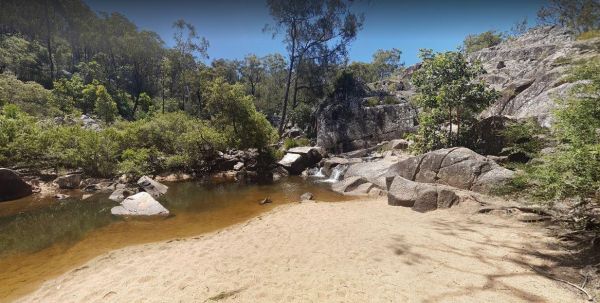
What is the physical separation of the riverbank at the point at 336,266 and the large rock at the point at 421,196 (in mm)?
1192

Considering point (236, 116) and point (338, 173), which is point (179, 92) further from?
point (338, 173)

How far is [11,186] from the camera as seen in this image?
17.5 meters

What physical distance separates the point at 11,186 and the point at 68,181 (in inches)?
108

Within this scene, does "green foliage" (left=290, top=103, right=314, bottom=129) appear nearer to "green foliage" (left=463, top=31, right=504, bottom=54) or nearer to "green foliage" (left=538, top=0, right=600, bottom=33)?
"green foliage" (left=538, top=0, right=600, bottom=33)

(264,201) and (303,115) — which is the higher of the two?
(303,115)

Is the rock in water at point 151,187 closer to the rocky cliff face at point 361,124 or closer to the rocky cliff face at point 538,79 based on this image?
the rocky cliff face at point 538,79

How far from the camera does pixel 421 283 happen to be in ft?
20.3

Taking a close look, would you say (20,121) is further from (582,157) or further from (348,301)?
(582,157)

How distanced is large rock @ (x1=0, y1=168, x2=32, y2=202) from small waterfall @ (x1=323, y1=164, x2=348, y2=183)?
18840 mm

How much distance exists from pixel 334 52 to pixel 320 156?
16.7m

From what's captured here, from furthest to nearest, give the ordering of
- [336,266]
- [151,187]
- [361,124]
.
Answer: [361,124], [151,187], [336,266]

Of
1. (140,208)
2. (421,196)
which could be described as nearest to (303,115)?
(140,208)

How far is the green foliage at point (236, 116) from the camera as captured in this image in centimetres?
2462

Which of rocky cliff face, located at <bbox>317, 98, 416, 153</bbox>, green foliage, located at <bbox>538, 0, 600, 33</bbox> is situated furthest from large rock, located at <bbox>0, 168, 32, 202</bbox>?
green foliage, located at <bbox>538, 0, 600, 33</bbox>
